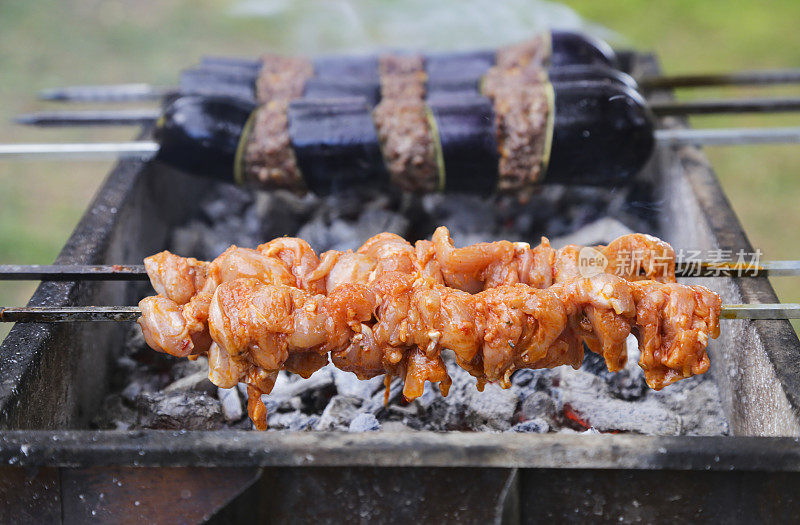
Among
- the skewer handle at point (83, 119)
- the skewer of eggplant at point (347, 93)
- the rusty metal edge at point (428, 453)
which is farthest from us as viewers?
the skewer handle at point (83, 119)

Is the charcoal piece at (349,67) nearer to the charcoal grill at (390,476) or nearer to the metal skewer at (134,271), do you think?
the metal skewer at (134,271)

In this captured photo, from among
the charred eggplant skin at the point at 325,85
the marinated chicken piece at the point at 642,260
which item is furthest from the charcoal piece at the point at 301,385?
the charred eggplant skin at the point at 325,85

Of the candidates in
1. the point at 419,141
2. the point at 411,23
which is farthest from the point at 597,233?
the point at 411,23

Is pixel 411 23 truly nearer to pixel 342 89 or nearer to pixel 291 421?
pixel 342 89

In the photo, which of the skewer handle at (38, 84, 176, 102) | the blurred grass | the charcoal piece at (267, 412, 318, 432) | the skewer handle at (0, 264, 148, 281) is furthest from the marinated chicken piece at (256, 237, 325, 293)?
the blurred grass

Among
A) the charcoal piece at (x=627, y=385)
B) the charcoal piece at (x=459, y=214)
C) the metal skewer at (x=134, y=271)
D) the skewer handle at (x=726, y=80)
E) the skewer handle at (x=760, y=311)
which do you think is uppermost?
the skewer handle at (x=726, y=80)

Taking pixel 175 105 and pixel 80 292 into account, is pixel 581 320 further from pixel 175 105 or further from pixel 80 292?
pixel 175 105

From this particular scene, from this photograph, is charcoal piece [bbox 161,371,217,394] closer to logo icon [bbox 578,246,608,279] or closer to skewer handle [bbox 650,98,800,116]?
logo icon [bbox 578,246,608,279]
